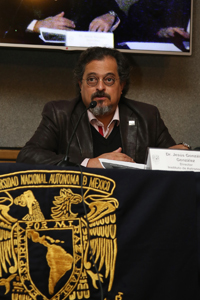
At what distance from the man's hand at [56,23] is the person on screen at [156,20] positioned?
0.41 m

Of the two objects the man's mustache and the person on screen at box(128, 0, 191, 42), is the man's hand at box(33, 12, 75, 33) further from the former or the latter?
the man's mustache

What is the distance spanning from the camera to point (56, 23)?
7.91 ft

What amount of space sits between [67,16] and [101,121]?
2.64ft

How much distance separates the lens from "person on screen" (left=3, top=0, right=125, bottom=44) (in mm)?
2402

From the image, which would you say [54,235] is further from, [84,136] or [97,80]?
[97,80]

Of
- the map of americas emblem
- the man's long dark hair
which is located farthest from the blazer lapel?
the map of americas emblem

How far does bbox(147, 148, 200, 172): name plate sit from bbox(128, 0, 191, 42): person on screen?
1.52 m

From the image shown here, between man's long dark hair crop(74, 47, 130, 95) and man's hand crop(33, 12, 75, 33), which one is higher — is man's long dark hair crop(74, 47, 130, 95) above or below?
below

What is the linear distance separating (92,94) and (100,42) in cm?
55

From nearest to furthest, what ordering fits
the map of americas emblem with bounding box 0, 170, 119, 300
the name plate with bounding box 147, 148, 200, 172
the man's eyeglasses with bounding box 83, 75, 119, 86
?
the map of americas emblem with bounding box 0, 170, 119, 300, the name plate with bounding box 147, 148, 200, 172, the man's eyeglasses with bounding box 83, 75, 119, 86

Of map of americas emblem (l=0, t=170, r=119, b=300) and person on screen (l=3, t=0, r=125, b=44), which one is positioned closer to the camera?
map of americas emblem (l=0, t=170, r=119, b=300)

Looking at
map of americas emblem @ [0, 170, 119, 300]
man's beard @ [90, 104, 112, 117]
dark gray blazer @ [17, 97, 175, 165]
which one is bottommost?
map of americas emblem @ [0, 170, 119, 300]

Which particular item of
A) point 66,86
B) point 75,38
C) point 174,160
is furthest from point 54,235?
point 66,86

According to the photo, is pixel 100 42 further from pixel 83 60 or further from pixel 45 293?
pixel 45 293
